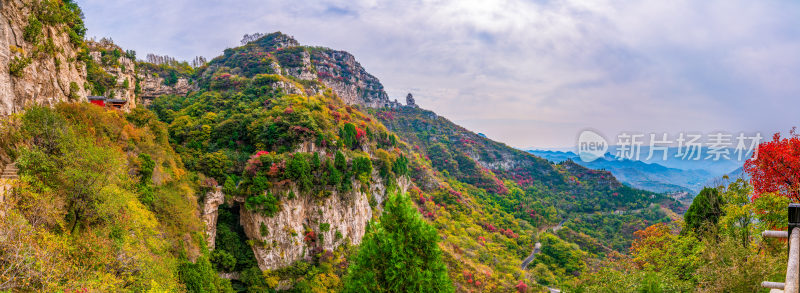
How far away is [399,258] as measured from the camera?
827 cm

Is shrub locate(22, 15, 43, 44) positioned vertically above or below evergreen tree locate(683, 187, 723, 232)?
above

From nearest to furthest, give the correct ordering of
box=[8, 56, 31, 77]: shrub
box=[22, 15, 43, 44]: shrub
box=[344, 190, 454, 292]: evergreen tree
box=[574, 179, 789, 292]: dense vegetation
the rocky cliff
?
box=[574, 179, 789, 292]: dense vegetation → box=[344, 190, 454, 292]: evergreen tree → box=[8, 56, 31, 77]: shrub → box=[22, 15, 43, 44]: shrub → the rocky cliff

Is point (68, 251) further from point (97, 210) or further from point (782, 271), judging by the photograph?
point (782, 271)

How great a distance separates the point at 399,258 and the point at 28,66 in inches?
692

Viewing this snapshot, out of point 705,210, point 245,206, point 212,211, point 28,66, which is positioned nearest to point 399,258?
point 28,66

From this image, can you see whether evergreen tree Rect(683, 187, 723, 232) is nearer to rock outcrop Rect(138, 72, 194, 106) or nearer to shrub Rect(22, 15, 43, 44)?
shrub Rect(22, 15, 43, 44)

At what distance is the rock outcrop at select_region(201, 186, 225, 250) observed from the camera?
20856mm

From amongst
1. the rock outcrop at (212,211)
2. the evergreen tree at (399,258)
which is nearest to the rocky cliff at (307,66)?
the rock outcrop at (212,211)

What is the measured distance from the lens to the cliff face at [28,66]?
10.8 m

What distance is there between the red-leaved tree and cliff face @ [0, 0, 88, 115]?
27762 mm

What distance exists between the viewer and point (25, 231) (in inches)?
266

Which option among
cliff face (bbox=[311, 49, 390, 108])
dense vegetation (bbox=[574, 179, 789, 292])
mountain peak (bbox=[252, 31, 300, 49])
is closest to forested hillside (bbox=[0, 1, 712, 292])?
dense vegetation (bbox=[574, 179, 789, 292])

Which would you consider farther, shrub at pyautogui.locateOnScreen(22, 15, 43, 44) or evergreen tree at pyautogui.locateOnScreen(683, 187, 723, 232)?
evergreen tree at pyautogui.locateOnScreen(683, 187, 723, 232)

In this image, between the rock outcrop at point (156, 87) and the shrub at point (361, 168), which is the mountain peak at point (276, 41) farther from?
the shrub at point (361, 168)
